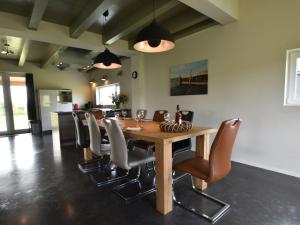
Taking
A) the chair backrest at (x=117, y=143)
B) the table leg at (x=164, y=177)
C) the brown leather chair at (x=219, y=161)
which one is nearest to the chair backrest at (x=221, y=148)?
the brown leather chair at (x=219, y=161)

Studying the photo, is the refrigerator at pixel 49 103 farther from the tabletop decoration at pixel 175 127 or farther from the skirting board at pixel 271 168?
the skirting board at pixel 271 168

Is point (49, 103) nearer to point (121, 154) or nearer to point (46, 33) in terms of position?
point (46, 33)

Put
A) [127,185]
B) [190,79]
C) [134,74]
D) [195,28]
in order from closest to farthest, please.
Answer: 1. [127,185]
2. [195,28]
3. [190,79]
4. [134,74]

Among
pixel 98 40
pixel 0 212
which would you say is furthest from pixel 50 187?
pixel 98 40

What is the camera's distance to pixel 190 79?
12.6ft

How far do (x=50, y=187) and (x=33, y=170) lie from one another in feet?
2.86

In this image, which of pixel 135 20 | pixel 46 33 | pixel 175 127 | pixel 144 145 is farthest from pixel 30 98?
pixel 175 127

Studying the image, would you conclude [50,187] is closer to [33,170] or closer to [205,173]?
[33,170]

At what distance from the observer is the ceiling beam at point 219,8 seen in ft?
7.95

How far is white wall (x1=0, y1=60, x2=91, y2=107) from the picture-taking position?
21.6ft

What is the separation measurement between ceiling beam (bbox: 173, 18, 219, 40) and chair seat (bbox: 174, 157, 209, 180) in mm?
2696

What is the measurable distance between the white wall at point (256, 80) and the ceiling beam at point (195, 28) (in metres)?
0.10

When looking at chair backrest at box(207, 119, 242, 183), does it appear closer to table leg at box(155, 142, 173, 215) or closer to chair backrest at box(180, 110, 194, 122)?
table leg at box(155, 142, 173, 215)

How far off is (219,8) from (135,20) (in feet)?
4.83
